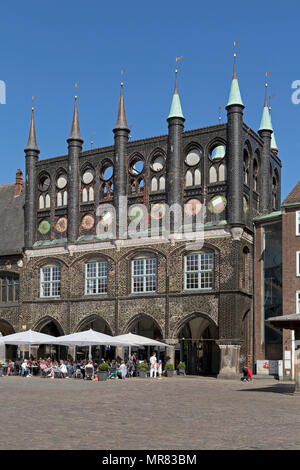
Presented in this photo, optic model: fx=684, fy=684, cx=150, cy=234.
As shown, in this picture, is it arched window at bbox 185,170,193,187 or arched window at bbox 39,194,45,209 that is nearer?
arched window at bbox 185,170,193,187

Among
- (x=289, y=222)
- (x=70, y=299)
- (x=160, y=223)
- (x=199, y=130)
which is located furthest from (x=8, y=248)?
(x=289, y=222)

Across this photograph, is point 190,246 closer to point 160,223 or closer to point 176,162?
point 160,223

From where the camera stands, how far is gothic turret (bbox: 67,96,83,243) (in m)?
50.0

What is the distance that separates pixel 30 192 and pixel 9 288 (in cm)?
790

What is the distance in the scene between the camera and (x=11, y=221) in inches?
2202

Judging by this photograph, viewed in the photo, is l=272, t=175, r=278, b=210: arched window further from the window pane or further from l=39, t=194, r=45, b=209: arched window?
l=39, t=194, r=45, b=209: arched window

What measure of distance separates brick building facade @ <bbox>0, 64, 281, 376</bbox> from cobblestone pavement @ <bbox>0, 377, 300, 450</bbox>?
726 inches

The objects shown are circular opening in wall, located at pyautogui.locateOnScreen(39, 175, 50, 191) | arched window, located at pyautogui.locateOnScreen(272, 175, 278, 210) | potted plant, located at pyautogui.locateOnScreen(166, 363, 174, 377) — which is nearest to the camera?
potted plant, located at pyautogui.locateOnScreen(166, 363, 174, 377)

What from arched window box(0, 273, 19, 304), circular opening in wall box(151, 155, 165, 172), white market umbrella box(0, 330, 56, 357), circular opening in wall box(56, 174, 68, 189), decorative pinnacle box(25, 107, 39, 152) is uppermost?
decorative pinnacle box(25, 107, 39, 152)

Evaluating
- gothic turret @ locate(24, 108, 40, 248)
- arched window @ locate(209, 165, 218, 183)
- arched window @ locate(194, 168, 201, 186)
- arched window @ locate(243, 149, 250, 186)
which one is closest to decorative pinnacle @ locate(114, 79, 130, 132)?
arched window @ locate(194, 168, 201, 186)

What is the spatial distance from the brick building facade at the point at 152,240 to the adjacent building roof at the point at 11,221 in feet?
0.61

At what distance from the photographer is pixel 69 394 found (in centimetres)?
2589

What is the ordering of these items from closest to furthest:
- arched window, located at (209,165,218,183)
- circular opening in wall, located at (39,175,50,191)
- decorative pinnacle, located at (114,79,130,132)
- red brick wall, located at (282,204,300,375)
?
red brick wall, located at (282,204,300,375) → arched window, located at (209,165,218,183) → decorative pinnacle, located at (114,79,130,132) → circular opening in wall, located at (39,175,50,191)
